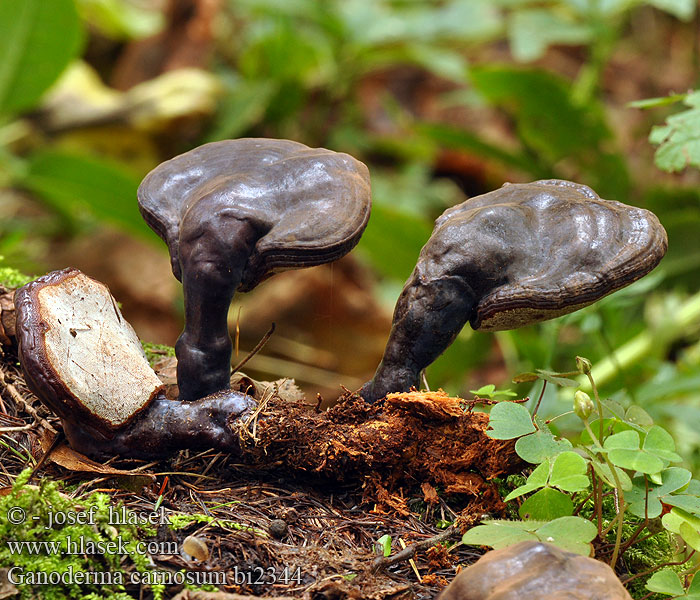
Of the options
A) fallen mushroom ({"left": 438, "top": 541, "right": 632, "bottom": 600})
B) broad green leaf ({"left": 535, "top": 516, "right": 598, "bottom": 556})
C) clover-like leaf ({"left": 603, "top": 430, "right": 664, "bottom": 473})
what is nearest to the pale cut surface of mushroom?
fallen mushroom ({"left": 438, "top": 541, "right": 632, "bottom": 600})

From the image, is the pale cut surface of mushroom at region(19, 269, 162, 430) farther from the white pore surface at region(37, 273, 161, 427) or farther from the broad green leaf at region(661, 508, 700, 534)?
the broad green leaf at region(661, 508, 700, 534)

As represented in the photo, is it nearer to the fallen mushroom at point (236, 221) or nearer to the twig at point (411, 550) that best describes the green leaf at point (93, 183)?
the fallen mushroom at point (236, 221)

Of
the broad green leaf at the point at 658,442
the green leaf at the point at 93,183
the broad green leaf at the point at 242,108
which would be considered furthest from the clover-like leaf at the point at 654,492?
the broad green leaf at the point at 242,108

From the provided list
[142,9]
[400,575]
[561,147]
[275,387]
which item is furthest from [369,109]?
[400,575]

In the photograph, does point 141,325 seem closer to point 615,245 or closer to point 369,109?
point 369,109

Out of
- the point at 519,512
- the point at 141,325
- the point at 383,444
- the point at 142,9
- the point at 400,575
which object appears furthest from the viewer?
the point at 142,9
